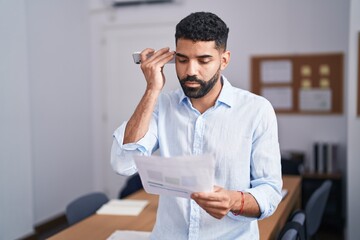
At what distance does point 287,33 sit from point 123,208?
308 cm

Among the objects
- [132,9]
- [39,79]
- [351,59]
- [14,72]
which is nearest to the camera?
[351,59]

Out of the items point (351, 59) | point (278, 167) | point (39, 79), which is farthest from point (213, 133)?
→ point (39, 79)

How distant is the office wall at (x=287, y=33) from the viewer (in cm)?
447

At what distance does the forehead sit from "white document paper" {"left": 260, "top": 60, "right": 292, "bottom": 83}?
3.60m

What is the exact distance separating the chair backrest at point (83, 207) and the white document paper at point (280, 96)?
9.09 feet

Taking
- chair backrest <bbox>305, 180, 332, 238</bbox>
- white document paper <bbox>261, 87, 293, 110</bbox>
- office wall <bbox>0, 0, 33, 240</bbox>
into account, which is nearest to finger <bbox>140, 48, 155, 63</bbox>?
chair backrest <bbox>305, 180, 332, 238</bbox>

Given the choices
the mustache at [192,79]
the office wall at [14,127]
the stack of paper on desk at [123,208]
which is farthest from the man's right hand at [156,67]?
the office wall at [14,127]

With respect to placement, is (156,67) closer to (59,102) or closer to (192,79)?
(192,79)

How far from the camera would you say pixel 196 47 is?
4.16ft

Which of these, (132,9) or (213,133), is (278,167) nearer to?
(213,133)

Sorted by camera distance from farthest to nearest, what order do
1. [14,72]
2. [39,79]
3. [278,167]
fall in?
1. [39,79]
2. [14,72]
3. [278,167]

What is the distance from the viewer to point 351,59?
3.43 meters

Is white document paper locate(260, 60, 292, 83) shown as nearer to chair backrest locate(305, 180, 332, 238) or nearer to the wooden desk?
chair backrest locate(305, 180, 332, 238)

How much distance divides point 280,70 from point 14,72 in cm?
283
